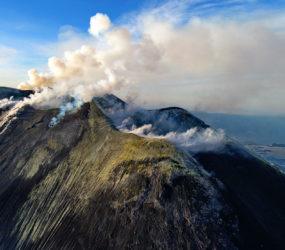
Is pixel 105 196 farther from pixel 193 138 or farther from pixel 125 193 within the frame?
pixel 193 138

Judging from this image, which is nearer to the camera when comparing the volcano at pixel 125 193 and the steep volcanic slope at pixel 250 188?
the volcano at pixel 125 193

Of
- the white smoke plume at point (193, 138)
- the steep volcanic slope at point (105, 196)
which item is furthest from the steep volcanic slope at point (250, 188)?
the steep volcanic slope at point (105, 196)

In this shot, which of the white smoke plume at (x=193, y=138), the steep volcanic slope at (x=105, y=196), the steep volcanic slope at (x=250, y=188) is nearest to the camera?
the steep volcanic slope at (x=105, y=196)

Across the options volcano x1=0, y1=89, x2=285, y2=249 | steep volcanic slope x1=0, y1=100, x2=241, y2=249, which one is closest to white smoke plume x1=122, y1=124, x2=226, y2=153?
volcano x1=0, y1=89, x2=285, y2=249

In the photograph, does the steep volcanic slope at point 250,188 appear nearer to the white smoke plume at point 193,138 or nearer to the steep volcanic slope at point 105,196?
the white smoke plume at point 193,138

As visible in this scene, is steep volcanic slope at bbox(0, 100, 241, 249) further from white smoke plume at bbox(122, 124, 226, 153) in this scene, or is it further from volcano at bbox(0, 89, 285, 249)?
white smoke plume at bbox(122, 124, 226, 153)

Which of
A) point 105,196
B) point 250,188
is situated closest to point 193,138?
point 250,188
